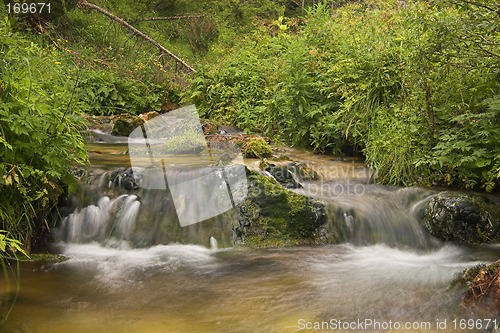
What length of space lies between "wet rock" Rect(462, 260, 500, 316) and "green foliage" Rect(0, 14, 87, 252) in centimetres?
365

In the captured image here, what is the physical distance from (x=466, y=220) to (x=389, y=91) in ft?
9.22

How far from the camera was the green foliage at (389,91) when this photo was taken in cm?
540

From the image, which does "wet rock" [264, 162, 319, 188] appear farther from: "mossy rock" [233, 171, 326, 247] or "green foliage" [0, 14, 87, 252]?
"green foliage" [0, 14, 87, 252]

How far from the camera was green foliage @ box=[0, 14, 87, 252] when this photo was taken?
3998mm

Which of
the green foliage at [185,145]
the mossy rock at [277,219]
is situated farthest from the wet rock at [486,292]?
the green foliage at [185,145]

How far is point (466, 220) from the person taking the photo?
536 centimetres

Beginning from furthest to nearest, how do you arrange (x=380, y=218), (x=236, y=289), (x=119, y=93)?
(x=119, y=93) < (x=380, y=218) < (x=236, y=289)

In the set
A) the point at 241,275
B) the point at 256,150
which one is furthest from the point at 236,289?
the point at 256,150

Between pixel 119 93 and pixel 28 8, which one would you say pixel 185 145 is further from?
pixel 28 8

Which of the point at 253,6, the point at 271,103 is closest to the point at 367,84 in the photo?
the point at 271,103

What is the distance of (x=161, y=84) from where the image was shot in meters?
12.9

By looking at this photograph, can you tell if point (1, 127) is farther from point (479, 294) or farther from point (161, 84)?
point (161, 84)

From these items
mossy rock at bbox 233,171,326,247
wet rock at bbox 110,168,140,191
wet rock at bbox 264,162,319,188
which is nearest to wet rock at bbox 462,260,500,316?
mossy rock at bbox 233,171,326,247

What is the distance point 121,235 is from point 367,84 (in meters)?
4.59
